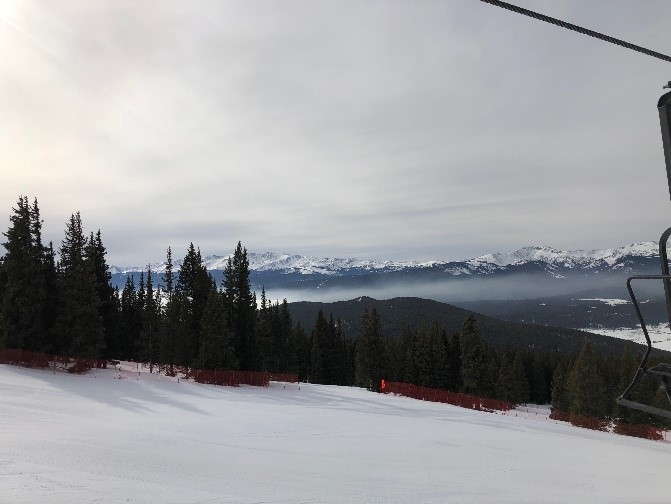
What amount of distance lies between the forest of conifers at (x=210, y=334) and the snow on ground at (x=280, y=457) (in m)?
14.3

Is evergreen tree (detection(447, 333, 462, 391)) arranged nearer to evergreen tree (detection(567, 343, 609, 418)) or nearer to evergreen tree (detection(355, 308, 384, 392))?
evergreen tree (detection(355, 308, 384, 392))

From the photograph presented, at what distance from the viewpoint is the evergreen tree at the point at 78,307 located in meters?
37.2

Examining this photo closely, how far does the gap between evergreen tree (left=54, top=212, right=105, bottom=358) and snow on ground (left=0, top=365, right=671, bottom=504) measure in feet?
42.3

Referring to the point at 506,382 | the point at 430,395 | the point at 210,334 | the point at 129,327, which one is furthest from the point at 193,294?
the point at 506,382

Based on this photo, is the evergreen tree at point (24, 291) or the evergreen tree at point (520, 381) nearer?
the evergreen tree at point (24, 291)

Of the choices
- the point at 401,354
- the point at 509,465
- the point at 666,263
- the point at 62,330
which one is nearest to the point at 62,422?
the point at 509,465

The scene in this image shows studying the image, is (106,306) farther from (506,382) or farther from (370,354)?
(506,382)

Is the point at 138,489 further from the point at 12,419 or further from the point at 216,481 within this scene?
the point at 12,419

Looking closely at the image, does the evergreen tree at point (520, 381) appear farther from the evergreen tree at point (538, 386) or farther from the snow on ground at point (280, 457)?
the snow on ground at point (280, 457)

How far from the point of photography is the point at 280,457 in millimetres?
12266

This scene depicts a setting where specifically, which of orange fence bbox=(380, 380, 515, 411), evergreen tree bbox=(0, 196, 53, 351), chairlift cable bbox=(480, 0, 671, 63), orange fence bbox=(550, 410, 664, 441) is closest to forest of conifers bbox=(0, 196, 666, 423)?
evergreen tree bbox=(0, 196, 53, 351)

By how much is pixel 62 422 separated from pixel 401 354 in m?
61.3

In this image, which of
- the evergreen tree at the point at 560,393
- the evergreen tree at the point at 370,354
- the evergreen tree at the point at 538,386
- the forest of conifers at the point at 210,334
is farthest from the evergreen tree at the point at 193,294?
the evergreen tree at the point at 538,386

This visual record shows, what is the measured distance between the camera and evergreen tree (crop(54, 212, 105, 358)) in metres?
37.2
